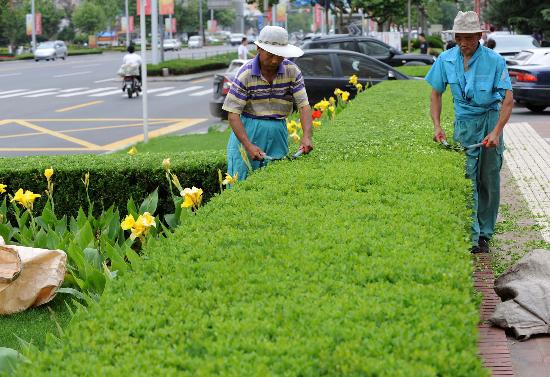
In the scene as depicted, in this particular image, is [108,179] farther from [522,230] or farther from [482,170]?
[522,230]

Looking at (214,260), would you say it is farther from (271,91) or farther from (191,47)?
(191,47)

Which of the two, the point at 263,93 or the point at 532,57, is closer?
the point at 263,93

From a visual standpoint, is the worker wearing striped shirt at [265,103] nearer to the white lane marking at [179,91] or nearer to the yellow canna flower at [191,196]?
the yellow canna flower at [191,196]

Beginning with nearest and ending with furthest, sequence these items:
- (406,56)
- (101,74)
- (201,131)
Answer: (201,131), (406,56), (101,74)

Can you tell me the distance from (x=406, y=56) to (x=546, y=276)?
24386mm

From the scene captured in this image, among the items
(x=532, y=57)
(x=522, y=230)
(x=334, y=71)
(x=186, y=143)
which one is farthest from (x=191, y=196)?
(x=532, y=57)

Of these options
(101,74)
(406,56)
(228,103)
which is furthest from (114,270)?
(101,74)

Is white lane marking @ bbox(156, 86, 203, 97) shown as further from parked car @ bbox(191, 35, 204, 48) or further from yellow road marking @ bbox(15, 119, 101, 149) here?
parked car @ bbox(191, 35, 204, 48)

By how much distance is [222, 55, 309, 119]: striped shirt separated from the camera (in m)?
6.68

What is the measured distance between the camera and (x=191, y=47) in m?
97.1

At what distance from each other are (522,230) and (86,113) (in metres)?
16.9

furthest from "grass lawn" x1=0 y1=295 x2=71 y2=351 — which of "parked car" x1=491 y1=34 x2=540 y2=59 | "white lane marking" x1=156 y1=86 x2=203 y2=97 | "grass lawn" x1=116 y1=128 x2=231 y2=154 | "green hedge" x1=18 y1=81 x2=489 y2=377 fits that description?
"white lane marking" x1=156 y1=86 x2=203 y2=97

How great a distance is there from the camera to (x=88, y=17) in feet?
310

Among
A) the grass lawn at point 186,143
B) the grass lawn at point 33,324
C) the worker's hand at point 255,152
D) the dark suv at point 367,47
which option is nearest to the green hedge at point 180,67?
the dark suv at point 367,47
